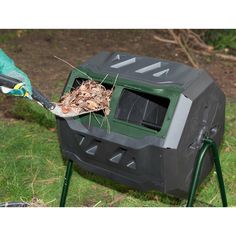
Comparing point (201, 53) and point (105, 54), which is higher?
point (201, 53)

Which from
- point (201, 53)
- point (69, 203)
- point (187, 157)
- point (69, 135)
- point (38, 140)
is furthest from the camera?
point (201, 53)

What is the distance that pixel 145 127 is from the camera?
2883 mm

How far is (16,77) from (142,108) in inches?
30.0

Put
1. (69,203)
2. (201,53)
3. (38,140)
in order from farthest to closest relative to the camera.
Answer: (201,53)
(38,140)
(69,203)

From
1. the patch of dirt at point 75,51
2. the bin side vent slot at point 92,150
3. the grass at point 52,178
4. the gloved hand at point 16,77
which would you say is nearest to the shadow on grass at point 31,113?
the grass at point 52,178

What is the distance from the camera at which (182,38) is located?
7.21m

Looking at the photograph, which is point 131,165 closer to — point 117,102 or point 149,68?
point 117,102

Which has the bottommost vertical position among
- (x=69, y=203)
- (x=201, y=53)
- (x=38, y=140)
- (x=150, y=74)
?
(x=69, y=203)

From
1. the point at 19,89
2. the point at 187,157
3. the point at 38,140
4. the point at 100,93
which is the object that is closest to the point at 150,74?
the point at 100,93

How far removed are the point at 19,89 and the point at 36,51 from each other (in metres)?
4.30

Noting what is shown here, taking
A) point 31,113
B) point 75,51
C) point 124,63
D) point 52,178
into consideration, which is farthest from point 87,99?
point 75,51

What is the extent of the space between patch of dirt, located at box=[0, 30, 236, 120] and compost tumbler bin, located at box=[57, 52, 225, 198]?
281 centimetres

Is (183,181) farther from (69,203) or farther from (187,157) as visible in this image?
(69,203)

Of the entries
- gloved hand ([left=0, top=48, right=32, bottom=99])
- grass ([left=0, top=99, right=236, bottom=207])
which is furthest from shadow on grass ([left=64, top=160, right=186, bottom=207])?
gloved hand ([left=0, top=48, right=32, bottom=99])
